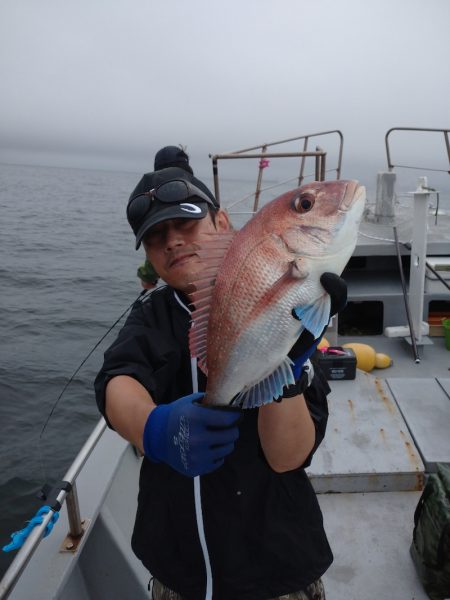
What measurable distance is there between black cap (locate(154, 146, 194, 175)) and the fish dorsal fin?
2.84 ft

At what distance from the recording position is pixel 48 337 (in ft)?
32.8

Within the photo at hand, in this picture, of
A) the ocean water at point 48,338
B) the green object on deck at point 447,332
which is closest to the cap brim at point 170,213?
the ocean water at point 48,338

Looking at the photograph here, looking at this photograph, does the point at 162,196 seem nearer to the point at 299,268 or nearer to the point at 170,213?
the point at 170,213

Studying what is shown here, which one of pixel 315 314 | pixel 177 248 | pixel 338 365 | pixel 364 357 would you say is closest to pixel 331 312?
pixel 315 314

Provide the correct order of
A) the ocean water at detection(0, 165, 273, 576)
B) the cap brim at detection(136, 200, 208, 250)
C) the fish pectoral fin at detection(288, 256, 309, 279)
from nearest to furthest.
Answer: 1. the fish pectoral fin at detection(288, 256, 309, 279)
2. the cap brim at detection(136, 200, 208, 250)
3. the ocean water at detection(0, 165, 273, 576)

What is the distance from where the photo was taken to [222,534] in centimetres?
162

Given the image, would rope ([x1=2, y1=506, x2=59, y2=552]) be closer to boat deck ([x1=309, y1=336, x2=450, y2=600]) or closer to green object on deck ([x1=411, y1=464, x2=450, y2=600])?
boat deck ([x1=309, y1=336, x2=450, y2=600])

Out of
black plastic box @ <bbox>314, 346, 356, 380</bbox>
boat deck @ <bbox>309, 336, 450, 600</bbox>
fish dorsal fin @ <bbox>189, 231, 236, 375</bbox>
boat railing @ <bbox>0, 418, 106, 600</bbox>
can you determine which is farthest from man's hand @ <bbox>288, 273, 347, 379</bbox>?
black plastic box @ <bbox>314, 346, 356, 380</bbox>

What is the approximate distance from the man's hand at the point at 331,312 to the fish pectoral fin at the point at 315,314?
21mm

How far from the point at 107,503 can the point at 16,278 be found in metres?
13.4

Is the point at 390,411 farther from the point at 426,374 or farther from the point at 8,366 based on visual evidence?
the point at 8,366

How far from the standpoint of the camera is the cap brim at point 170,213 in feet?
5.45

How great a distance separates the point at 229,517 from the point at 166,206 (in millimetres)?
1191

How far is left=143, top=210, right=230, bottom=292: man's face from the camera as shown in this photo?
1.67 meters
